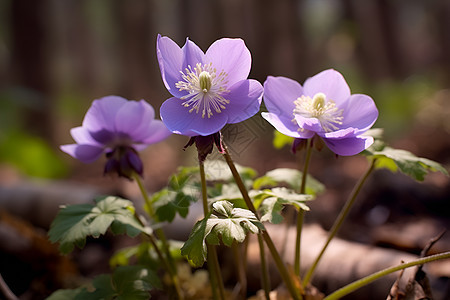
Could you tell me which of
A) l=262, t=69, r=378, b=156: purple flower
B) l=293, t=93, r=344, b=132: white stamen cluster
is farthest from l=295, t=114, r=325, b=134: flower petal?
l=293, t=93, r=344, b=132: white stamen cluster

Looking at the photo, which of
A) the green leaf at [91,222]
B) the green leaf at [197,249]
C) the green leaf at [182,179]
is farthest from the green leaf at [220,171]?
the green leaf at [197,249]

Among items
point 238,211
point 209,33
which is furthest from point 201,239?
point 209,33

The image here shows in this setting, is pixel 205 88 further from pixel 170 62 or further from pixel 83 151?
pixel 83 151

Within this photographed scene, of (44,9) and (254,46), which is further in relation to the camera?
(254,46)

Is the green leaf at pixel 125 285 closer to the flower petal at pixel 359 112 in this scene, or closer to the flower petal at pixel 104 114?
the flower petal at pixel 104 114

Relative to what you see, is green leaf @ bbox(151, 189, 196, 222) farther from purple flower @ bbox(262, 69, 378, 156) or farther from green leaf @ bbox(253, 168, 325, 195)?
purple flower @ bbox(262, 69, 378, 156)

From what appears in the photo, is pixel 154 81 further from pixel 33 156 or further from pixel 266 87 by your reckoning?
pixel 266 87
